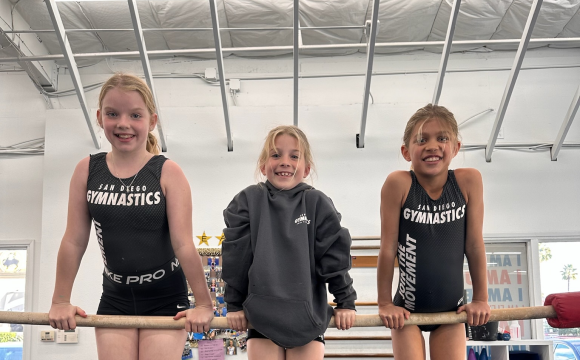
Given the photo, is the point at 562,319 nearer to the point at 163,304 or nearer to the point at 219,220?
the point at 163,304

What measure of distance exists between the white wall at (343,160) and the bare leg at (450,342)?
2918 millimetres

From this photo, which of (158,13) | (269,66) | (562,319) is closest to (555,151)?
(269,66)

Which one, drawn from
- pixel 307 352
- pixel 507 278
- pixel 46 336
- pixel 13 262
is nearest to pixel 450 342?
pixel 307 352

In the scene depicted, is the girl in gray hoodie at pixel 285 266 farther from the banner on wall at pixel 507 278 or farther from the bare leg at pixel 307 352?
the banner on wall at pixel 507 278

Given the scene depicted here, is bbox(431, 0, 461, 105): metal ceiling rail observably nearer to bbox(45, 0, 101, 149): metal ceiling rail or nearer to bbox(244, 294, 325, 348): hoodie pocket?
bbox(45, 0, 101, 149): metal ceiling rail

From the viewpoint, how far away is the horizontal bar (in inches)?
79.7

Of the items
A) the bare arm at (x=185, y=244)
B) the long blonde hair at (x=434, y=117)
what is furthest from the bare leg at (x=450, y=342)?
the bare arm at (x=185, y=244)

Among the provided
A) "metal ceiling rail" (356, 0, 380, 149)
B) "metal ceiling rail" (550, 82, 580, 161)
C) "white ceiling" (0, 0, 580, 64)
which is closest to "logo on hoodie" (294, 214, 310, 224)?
"metal ceiling rail" (356, 0, 380, 149)

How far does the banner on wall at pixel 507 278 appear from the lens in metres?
5.46

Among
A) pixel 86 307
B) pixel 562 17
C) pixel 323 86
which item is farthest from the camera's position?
pixel 323 86

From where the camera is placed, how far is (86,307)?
5.12 metres

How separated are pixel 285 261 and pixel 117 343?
0.71 m

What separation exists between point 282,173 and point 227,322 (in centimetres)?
62

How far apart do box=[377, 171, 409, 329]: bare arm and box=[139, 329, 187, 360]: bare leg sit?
2.74 ft
